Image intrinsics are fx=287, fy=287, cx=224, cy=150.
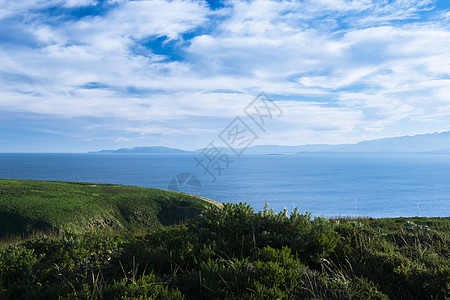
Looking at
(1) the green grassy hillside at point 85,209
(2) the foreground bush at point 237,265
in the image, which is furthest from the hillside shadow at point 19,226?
(2) the foreground bush at point 237,265

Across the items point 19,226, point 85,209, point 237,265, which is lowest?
point 19,226

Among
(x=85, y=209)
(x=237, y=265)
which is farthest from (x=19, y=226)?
(x=237, y=265)

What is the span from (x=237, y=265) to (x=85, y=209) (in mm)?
20938

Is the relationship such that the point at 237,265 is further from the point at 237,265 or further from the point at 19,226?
the point at 19,226

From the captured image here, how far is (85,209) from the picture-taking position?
22.9 m

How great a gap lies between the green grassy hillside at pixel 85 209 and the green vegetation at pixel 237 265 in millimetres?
9808

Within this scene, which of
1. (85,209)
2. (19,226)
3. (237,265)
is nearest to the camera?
(237,265)

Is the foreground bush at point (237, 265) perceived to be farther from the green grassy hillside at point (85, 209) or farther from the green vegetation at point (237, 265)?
the green grassy hillside at point (85, 209)

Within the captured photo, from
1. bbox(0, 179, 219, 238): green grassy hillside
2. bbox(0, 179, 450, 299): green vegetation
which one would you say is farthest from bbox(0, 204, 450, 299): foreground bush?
bbox(0, 179, 219, 238): green grassy hillside

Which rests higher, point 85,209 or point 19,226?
point 85,209

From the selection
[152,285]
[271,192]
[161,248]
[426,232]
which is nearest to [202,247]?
[161,248]

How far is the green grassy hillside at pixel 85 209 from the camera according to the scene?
1961 centimetres

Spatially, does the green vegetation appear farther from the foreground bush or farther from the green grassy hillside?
the green grassy hillside

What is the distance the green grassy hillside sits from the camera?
19.6m
